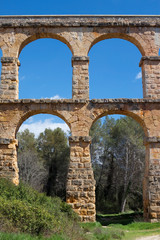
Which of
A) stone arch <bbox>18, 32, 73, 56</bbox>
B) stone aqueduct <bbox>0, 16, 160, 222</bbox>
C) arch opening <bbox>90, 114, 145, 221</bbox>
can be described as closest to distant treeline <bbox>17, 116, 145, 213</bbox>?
arch opening <bbox>90, 114, 145, 221</bbox>

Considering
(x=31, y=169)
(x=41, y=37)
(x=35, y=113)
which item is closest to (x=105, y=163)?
(x=31, y=169)

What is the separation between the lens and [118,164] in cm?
2033

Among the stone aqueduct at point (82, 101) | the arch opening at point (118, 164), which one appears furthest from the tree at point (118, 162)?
the stone aqueduct at point (82, 101)

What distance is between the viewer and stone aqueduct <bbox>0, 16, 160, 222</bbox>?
9.22m

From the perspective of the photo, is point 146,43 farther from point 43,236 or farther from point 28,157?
point 28,157

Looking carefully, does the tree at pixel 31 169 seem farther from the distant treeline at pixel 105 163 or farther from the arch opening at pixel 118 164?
the arch opening at pixel 118 164

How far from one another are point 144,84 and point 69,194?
5313 millimetres

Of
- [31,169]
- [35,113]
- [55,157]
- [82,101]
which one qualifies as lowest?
[31,169]

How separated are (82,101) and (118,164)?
11.7 m

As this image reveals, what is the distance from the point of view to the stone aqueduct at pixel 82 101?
922cm

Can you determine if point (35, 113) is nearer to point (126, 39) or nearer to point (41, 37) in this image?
point (41, 37)

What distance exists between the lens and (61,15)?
36.2 ft

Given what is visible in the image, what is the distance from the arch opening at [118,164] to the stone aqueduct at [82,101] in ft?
29.5

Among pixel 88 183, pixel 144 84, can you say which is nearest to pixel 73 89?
pixel 144 84
